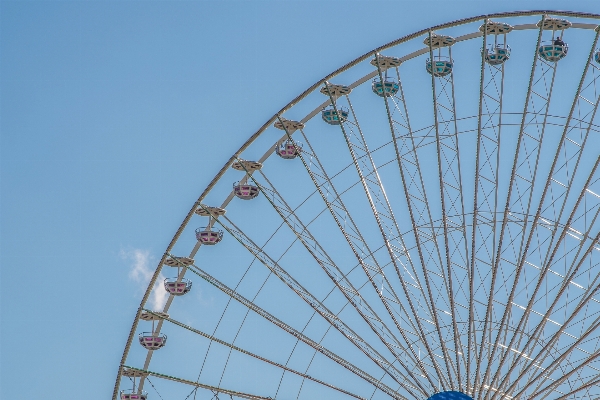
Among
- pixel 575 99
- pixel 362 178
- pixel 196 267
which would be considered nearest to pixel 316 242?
pixel 362 178

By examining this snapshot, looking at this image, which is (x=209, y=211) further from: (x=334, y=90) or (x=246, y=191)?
(x=334, y=90)

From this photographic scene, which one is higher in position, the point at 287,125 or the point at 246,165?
the point at 287,125

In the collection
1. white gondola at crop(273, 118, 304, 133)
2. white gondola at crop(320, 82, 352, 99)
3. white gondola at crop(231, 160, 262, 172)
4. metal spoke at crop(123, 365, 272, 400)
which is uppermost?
white gondola at crop(320, 82, 352, 99)

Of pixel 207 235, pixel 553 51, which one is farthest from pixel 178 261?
pixel 553 51

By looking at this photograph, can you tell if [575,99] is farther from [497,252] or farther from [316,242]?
[316,242]

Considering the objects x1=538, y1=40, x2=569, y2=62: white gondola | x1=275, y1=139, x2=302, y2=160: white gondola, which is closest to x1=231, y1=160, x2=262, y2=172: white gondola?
x1=275, y1=139, x2=302, y2=160: white gondola

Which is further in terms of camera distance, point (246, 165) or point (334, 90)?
point (246, 165)

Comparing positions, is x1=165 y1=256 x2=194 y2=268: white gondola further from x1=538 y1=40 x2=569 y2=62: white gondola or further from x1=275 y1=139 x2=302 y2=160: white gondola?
x1=538 y1=40 x2=569 y2=62: white gondola

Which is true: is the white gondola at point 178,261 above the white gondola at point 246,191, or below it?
below

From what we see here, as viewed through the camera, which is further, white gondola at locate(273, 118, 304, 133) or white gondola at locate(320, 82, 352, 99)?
white gondola at locate(273, 118, 304, 133)

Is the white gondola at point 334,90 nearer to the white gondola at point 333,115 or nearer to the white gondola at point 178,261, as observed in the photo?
the white gondola at point 333,115

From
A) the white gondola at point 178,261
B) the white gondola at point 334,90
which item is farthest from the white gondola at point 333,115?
the white gondola at point 178,261

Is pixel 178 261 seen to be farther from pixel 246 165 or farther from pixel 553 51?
pixel 553 51

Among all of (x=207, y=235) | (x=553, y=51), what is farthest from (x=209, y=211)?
(x=553, y=51)
